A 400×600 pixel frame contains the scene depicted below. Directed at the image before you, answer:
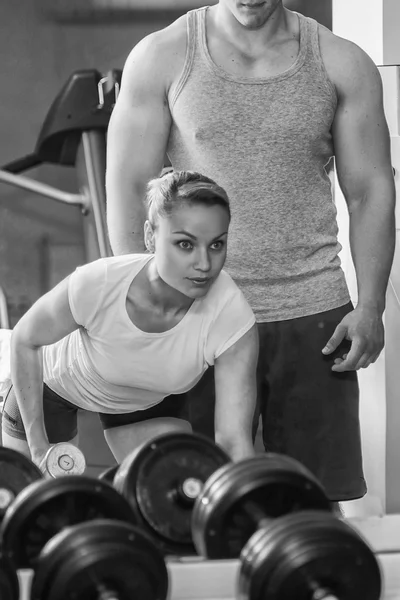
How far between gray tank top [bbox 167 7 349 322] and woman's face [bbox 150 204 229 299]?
13cm

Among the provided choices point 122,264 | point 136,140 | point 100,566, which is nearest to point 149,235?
point 122,264

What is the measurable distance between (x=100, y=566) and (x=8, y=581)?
80mm

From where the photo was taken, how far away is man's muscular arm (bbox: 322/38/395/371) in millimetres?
1499

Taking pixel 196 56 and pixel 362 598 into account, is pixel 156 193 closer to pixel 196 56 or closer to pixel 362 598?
pixel 196 56

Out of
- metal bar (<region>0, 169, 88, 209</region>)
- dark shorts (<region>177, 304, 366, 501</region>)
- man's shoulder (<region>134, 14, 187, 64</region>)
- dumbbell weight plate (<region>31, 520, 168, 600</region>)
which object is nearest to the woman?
dark shorts (<region>177, 304, 366, 501</region>)

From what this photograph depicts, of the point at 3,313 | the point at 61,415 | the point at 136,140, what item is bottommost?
the point at 3,313

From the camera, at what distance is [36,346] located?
4.80 feet

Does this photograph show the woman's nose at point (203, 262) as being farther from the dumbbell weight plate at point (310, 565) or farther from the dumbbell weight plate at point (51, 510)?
the dumbbell weight plate at point (310, 565)

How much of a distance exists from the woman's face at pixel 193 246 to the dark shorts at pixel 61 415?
291 mm

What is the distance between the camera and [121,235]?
5.05 feet

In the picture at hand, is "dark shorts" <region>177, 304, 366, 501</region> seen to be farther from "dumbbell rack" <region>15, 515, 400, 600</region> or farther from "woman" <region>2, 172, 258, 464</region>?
"dumbbell rack" <region>15, 515, 400, 600</region>

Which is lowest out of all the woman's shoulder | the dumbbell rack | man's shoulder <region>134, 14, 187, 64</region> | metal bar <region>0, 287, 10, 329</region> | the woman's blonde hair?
metal bar <region>0, 287, 10, 329</region>

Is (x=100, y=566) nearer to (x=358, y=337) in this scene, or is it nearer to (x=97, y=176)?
(x=358, y=337)

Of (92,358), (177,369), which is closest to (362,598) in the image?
(177,369)
